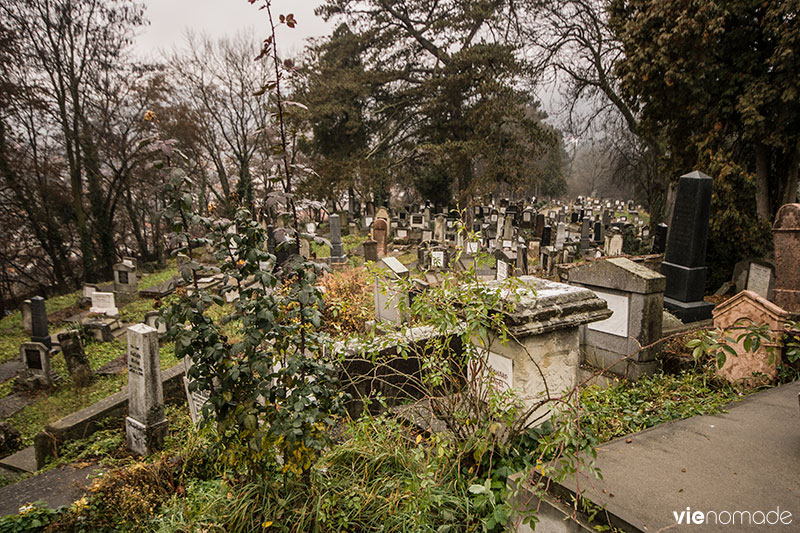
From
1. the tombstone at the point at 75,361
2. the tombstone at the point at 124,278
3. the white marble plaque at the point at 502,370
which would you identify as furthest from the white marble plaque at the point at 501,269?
the tombstone at the point at 124,278

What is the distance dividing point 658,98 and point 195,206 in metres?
11.0

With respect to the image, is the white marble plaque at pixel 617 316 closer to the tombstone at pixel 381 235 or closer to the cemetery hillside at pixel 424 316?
the cemetery hillside at pixel 424 316

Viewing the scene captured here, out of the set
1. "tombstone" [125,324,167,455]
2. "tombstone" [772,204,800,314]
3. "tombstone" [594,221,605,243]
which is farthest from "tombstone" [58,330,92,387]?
"tombstone" [594,221,605,243]

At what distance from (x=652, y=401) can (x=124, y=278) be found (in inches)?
575

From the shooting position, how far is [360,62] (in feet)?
71.4

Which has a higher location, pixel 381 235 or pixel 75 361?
pixel 381 235

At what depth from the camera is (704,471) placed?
2461 mm

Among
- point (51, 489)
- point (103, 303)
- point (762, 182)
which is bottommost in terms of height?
point (51, 489)

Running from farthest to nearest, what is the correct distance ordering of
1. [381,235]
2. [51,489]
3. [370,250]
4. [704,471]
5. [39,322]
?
[381,235]
[370,250]
[39,322]
[51,489]
[704,471]

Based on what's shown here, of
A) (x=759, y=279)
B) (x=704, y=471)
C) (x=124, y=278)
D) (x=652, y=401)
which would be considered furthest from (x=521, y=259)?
(x=124, y=278)

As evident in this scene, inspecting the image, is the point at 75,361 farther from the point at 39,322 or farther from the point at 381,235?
the point at 381,235

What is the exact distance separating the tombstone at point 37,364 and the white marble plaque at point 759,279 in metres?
12.7

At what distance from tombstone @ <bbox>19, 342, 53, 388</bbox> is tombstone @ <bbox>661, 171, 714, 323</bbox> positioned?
10281 mm

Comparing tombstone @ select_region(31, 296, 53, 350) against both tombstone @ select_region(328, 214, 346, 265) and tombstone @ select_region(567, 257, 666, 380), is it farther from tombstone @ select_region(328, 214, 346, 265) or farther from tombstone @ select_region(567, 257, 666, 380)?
tombstone @ select_region(567, 257, 666, 380)
